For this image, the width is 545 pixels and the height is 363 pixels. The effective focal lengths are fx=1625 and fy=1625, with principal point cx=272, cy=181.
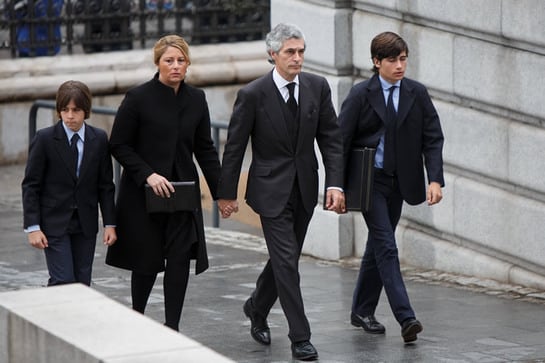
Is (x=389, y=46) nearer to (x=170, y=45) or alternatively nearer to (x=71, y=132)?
(x=170, y=45)

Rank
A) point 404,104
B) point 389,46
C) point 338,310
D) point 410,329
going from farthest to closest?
point 338,310
point 404,104
point 389,46
point 410,329

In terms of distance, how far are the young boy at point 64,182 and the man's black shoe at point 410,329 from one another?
168 centimetres

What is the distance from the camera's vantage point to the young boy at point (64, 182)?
8.53m

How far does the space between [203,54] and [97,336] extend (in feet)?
42.7

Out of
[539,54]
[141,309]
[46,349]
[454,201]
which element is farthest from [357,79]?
[46,349]

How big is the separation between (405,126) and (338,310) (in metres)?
1.52

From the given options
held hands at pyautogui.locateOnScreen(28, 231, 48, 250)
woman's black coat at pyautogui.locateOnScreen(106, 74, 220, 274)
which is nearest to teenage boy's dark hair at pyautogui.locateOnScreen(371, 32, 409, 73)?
woman's black coat at pyautogui.locateOnScreen(106, 74, 220, 274)

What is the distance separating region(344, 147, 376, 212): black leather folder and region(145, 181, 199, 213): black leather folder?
933mm

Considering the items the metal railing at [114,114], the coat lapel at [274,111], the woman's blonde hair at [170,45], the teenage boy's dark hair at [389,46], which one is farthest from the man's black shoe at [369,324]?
the metal railing at [114,114]

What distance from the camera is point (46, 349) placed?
6445 mm

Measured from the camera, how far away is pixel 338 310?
33.1ft

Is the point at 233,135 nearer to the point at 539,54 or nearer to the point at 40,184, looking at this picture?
the point at 40,184

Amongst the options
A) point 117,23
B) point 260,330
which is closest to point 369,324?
point 260,330

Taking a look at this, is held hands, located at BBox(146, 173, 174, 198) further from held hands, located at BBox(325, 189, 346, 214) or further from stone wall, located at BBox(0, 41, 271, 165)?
stone wall, located at BBox(0, 41, 271, 165)
